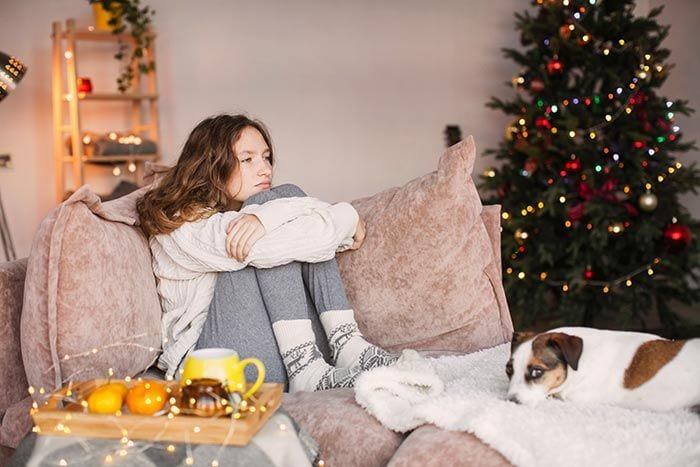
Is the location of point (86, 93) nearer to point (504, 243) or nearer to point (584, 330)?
point (504, 243)

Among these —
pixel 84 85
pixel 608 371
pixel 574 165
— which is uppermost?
pixel 84 85

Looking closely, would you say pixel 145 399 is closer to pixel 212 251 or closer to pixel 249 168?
pixel 212 251

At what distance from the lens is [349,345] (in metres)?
2.06

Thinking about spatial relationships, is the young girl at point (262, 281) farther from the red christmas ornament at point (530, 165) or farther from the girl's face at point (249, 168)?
the red christmas ornament at point (530, 165)

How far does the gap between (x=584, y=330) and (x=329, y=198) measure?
3.67m

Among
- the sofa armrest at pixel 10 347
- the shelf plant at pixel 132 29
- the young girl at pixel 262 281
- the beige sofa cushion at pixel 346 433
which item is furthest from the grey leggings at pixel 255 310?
the shelf plant at pixel 132 29

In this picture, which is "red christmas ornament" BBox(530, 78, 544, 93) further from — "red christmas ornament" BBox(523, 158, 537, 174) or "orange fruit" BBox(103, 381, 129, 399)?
"orange fruit" BBox(103, 381, 129, 399)

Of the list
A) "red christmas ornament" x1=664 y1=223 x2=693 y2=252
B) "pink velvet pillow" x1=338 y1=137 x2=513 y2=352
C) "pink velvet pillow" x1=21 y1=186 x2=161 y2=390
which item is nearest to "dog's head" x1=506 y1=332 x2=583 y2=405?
"pink velvet pillow" x1=338 y1=137 x2=513 y2=352

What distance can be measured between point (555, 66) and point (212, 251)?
272 cm

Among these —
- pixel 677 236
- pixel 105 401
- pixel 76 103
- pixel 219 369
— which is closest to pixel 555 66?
pixel 677 236

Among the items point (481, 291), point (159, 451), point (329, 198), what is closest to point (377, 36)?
point (329, 198)

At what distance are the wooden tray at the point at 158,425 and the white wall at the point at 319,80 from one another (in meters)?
3.88

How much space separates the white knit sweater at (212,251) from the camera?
2.00 m

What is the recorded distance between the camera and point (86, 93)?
181 inches
